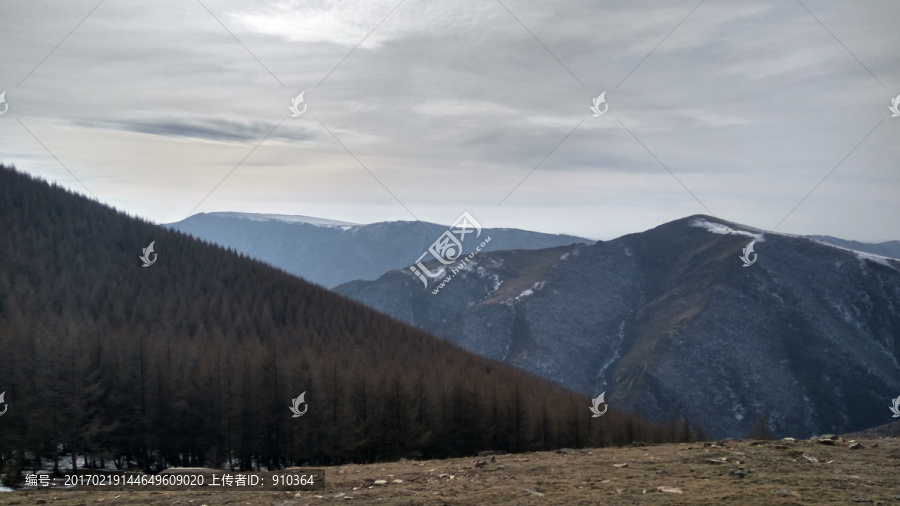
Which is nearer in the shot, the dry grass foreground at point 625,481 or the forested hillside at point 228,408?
the dry grass foreground at point 625,481

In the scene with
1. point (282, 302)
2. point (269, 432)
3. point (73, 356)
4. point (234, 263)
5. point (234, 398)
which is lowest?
point (269, 432)

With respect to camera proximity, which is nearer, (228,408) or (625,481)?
(625,481)

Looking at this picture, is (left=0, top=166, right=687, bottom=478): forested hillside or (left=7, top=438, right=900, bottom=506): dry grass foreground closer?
(left=7, top=438, right=900, bottom=506): dry grass foreground

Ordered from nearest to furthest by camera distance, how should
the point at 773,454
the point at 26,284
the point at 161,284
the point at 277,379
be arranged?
the point at 773,454, the point at 277,379, the point at 26,284, the point at 161,284

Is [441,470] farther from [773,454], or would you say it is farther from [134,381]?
[134,381]

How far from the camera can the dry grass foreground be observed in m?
17.3

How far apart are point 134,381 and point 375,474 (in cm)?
5179

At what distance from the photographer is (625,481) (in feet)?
65.1

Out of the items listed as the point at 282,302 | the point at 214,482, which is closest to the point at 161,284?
the point at 282,302

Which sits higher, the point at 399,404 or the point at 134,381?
the point at 134,381

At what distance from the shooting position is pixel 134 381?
6406cm

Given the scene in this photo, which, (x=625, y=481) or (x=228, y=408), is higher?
(x=228, y=408)

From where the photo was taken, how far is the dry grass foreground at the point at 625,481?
56.9 feet

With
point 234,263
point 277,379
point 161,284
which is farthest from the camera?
point 234,263
